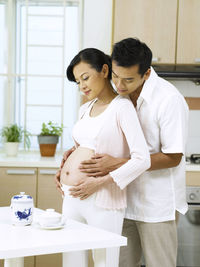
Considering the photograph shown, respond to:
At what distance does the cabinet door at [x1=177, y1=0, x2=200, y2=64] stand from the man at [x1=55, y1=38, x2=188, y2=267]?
1.48 meters

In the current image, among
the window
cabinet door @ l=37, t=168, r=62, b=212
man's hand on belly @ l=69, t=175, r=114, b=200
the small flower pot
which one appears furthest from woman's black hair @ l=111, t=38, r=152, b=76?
the window

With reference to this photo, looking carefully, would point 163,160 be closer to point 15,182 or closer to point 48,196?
point 48,196

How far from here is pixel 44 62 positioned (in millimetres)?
4105

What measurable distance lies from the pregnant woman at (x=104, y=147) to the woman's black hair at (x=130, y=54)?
0.50ft

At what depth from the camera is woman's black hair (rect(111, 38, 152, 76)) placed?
1939 mm

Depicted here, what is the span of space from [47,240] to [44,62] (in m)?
2.73

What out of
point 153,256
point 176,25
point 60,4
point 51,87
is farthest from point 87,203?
point 60,4

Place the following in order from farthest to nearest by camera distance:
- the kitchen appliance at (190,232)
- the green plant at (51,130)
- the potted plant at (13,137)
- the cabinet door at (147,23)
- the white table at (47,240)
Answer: the green plant at (51,130) < the potted plant at (13,137) < the cabinet door at (147,23) < the kitchen appliance at (190,232) < the white table at (47,240)

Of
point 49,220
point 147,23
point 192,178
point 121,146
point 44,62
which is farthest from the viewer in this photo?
point 44,62

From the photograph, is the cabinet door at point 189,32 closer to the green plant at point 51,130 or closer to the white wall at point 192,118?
the white wall at point 192,118

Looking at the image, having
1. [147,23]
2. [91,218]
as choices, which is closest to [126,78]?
[91,218]

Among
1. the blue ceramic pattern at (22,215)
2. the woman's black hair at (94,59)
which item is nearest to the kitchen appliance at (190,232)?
the woman's black hair at (94,59)

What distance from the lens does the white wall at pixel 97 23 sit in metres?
3.86

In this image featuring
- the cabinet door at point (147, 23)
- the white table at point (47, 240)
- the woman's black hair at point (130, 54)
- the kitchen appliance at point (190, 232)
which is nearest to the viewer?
the white table at point (47, 240)
